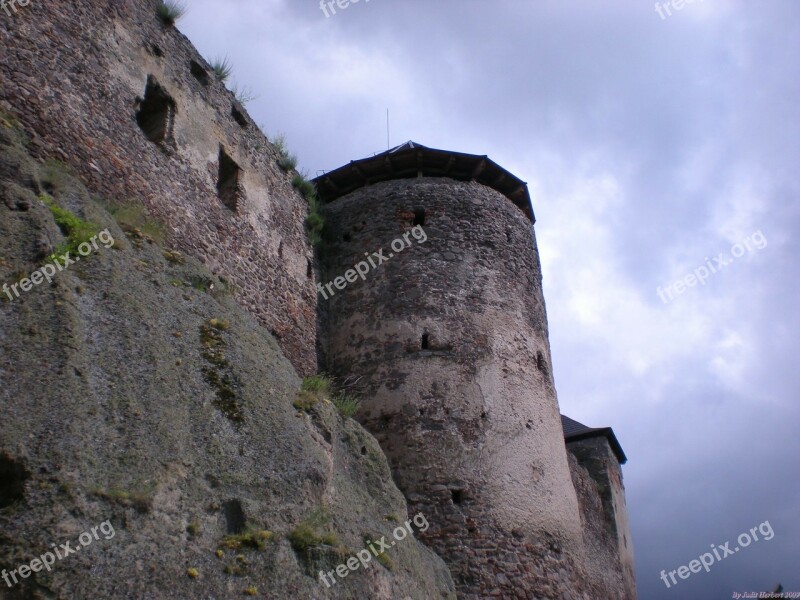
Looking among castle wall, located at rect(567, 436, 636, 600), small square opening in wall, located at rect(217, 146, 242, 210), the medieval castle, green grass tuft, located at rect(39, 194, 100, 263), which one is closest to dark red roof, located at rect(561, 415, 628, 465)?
castle wall, located at rect(567, 436, 636, 600)

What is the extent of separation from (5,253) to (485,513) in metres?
7.18

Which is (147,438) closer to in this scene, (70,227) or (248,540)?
(248,540)

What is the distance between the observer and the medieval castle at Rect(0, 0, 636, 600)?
889cm

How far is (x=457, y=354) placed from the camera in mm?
11672

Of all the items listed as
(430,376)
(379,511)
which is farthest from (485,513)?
(379,511)

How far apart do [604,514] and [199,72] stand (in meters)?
12.8

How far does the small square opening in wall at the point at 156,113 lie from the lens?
10.1m

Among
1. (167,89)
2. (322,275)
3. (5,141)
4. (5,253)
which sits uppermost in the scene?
(167,89)

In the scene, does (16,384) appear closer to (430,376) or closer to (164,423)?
(164,423)

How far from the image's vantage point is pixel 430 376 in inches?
451

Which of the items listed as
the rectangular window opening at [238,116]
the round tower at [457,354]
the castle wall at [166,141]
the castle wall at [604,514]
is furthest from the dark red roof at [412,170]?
the castle wall at [604,514]

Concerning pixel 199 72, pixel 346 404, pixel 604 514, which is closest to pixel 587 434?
pixel 604 514

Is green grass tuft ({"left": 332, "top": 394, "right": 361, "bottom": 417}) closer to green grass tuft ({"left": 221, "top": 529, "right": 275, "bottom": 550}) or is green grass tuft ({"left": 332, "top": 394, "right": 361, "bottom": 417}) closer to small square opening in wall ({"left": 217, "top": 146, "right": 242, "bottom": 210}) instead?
small square opening in wall ({"left": 217, "top": 146, "right": 242, "bottom": 210})

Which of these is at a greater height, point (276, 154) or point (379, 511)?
point (276, 154)
